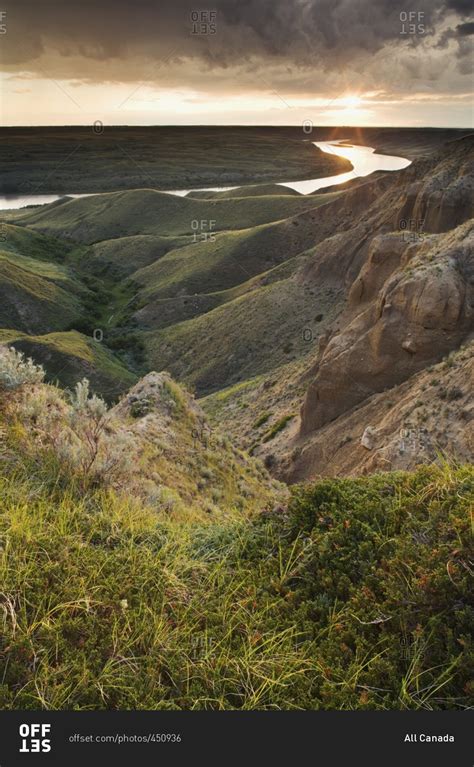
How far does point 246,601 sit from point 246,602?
29mm

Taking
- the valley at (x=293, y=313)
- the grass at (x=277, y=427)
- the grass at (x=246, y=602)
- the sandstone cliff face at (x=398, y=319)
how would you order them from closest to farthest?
1. the grass at (x=246, y=602)
2. the sandstone cliff face at (x=398, y=319)
3. the valley at (x=293, y=313)
4. the grass at (x=277, y=427)

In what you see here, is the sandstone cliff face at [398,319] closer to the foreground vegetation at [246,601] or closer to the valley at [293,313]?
the valley at [293,313]

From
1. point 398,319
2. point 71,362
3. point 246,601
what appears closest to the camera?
point 246,601

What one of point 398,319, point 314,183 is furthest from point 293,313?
point 314,183

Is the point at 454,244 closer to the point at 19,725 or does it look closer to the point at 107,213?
the point at 19,725

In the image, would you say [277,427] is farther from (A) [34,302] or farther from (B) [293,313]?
(A) [34,302]

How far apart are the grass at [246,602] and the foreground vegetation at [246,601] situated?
13 millimetres

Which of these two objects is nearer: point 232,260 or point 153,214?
point 232,260

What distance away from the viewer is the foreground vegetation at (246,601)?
3.27m

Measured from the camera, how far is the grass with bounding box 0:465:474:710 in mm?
3266

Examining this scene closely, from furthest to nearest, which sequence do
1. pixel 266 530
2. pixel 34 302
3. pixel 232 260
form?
pixel 232 260
pixel 34 302
pixel 266 530

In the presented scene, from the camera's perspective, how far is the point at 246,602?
13.4ft

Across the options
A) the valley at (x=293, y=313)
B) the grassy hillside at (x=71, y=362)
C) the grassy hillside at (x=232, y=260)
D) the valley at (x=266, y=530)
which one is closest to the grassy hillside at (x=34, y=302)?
the valley at (x=293, y=313)

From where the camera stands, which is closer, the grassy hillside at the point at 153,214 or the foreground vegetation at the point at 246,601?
the foreground vegetation at the point at 246,601
